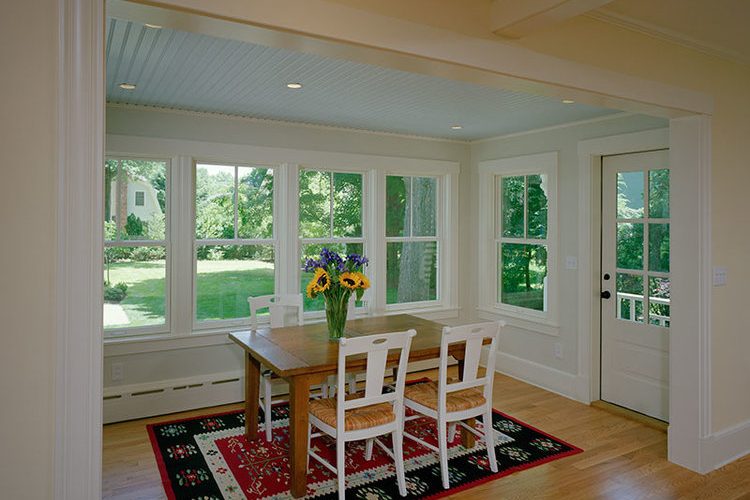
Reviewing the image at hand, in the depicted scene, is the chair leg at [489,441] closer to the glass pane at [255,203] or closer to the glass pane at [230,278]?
the glass pane at [230,278]

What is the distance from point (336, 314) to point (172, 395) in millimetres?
1733

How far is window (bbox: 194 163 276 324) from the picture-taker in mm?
4480

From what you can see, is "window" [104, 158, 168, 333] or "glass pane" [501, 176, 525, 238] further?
"glass pane" [501, 176, 525, 238]

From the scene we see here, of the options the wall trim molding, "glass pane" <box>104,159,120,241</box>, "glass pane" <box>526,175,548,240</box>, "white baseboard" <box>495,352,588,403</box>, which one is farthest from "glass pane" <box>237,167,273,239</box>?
the wall trim molding

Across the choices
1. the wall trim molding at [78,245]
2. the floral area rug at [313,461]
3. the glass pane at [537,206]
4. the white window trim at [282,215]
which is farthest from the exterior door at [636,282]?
the wall trim molding at [78,245]

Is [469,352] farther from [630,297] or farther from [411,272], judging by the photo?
[411,272]

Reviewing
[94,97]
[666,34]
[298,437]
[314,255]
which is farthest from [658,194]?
[94,97]

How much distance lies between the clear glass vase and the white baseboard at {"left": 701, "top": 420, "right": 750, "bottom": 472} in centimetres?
235

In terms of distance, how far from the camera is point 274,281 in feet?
15.7

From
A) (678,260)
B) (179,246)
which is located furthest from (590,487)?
(179,246)

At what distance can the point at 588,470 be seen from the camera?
3.25m

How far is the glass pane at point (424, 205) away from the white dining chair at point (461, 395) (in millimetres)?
2454

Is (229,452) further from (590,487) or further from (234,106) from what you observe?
(234,106)

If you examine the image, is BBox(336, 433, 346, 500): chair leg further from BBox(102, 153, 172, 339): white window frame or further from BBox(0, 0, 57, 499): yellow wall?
BBox(102, 153, 172, 339): white window frame
